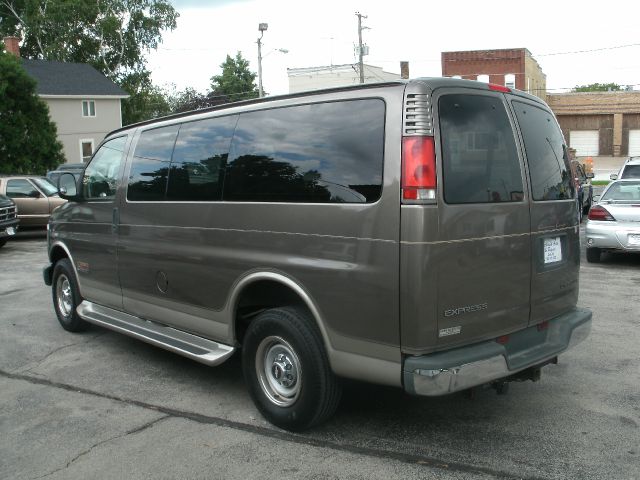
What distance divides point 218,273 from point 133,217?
137cm

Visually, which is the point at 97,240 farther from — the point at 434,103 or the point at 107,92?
the point at 107,92

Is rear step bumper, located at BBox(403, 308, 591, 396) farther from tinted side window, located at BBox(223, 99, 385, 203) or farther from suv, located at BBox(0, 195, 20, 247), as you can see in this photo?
suv, located at BBox(0, 195, 20, 247)

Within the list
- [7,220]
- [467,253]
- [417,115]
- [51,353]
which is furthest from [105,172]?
[7,220]

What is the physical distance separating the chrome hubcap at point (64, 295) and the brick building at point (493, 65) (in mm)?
48227

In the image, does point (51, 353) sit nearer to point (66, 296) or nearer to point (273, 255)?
point (66, 296)

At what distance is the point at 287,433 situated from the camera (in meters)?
4.32

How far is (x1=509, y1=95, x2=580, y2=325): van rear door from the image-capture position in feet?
13.8

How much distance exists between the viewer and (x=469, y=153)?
3.85 m

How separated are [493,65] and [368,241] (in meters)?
52.7

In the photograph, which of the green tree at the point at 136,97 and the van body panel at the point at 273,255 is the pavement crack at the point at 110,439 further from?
the green tree at the point at 136,97

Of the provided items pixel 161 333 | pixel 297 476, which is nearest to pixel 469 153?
pixel 297 476

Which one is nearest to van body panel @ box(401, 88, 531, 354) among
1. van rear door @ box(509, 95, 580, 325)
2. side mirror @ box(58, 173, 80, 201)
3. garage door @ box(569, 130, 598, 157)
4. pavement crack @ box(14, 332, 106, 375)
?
van rear door @ box(509, 95, 580, 325)

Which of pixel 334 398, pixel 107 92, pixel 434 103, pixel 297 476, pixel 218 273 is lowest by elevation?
pixel 297 476

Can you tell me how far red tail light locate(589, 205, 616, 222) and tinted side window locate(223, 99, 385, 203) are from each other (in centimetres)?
814
